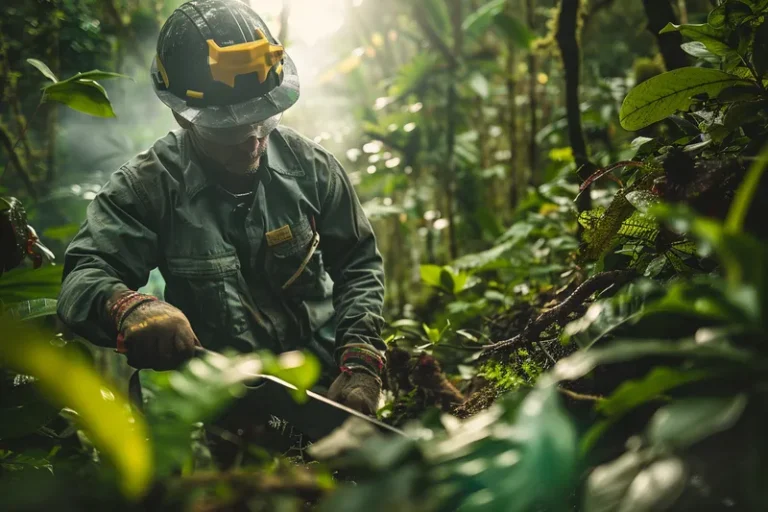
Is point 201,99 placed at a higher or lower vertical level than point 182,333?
higher

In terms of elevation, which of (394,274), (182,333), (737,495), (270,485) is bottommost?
(394,274)

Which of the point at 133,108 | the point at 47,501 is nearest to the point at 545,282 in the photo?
the point at 47,501

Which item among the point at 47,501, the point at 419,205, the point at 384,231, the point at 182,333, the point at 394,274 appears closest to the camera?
the point at 47,501

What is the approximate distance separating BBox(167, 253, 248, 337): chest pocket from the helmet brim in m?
0.41

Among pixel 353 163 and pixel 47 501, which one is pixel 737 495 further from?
pixel 353 163

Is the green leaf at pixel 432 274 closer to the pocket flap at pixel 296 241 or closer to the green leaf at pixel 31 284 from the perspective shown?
the pocket flap at pixel 296 241

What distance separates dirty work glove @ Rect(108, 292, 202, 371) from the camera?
1.44 meters

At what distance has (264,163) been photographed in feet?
6.41

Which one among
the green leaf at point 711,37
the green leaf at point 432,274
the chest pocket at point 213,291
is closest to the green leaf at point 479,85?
the green leaf at point 432,274

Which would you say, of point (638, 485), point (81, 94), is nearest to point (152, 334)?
point (81, 94)

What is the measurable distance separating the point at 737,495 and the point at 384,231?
4.73 m

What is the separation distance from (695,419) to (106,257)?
5.15ft

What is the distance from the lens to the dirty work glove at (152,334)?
1438 millimetres

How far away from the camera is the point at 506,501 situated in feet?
2.05
